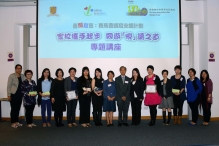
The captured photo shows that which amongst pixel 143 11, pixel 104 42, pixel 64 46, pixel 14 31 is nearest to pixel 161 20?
pixel 143 11

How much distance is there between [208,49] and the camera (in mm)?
6141

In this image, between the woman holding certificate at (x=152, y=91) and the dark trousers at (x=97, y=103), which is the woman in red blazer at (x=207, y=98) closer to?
the woman holding certificate at (x=152, y=91)

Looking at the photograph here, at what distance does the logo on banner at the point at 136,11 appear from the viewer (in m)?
5.69

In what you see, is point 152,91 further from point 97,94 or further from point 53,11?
point 53,11

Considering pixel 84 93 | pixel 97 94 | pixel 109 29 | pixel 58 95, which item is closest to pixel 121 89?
pixel 97 94

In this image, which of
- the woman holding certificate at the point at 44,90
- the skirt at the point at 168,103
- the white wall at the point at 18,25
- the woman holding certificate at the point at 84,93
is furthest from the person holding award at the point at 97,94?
the white wall at the point at 18,25

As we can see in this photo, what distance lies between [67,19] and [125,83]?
2.21m

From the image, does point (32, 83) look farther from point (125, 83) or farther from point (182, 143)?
point (182, 143)

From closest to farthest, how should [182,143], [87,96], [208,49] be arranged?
[182,143], [87,96], [208,49]

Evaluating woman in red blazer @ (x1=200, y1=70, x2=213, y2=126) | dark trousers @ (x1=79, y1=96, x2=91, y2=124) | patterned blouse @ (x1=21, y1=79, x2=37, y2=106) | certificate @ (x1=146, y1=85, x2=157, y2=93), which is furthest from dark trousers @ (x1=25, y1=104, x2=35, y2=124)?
woman in red blazer @ (x1=200, y1=70, x2=213, y2=126)

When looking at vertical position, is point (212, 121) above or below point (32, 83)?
below

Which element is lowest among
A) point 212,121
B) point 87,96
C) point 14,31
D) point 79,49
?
point 212,121

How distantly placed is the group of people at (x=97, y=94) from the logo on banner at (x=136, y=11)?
1.45m

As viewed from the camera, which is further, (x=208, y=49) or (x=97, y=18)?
(x=208, y=49)
